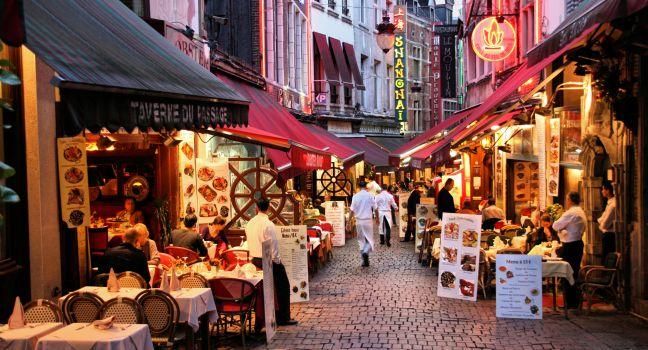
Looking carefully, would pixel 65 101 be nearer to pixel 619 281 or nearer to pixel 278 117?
pixel 619 281

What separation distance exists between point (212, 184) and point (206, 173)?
237mm

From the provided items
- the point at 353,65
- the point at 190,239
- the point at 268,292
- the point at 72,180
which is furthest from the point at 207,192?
the point at 353,65

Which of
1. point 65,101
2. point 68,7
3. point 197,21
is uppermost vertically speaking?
point 197,21

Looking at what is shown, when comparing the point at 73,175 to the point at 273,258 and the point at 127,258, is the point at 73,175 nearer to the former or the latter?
the point at 127,258

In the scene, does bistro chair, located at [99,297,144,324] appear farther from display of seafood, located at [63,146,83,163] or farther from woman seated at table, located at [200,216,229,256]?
woman seated at table, located at [200,216,229,256]

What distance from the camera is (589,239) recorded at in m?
14.4

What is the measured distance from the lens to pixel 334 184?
38.3 meters

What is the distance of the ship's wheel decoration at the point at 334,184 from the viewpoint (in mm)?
38188

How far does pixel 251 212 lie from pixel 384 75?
3312 centimetres

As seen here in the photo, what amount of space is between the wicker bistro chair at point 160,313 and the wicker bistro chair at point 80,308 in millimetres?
440

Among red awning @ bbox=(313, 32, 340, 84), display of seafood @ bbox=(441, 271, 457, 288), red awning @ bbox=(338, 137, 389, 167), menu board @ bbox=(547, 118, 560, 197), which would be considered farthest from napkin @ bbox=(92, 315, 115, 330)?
red awning @ bbox=(313, 32, 340, 84)

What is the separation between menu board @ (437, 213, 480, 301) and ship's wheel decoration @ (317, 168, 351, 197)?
2354 centimetres

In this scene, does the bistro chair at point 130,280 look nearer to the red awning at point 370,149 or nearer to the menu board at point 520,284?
the menu board at point 520,284

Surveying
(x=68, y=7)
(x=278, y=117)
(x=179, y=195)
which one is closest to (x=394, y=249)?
(x=278, y=117)
